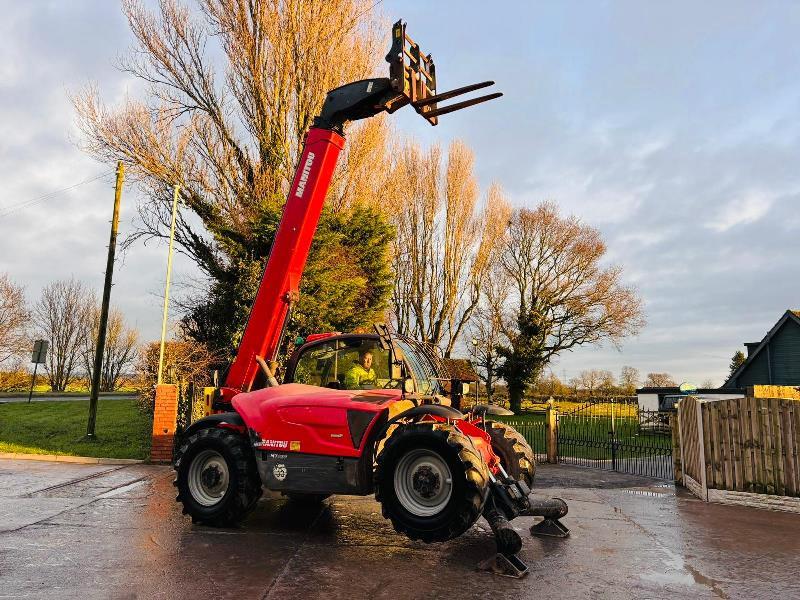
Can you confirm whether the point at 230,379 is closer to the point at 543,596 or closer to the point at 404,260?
the point at 543,596

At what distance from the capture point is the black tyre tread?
24.5 ft

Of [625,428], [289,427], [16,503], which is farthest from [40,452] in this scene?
[625,428]

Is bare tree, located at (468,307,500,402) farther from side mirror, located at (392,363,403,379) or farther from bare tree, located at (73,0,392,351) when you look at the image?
side mirror, located at (392,363,403,379)

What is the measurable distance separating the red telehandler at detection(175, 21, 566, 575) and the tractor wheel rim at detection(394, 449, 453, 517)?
0.01 metres

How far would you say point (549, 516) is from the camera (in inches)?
259

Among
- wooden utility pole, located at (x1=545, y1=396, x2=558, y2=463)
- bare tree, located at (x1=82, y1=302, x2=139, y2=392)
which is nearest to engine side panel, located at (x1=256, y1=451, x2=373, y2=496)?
wooden utility pole, located at (x1=545, y1=396, x2=558, y2=463)

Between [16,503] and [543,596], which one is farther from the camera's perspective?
[16,503]

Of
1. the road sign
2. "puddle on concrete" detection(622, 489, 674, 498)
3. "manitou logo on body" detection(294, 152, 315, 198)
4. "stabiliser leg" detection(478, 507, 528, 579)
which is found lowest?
"puddle on concrete" detection(622, 489, 674, 498)

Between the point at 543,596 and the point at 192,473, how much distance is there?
14.4 ft

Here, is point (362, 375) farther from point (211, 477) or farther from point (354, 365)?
point (211, 477)

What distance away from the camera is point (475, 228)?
34625 mm

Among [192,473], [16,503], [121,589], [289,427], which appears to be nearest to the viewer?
[121,589]

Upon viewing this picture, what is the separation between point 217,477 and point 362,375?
2056 millimetres

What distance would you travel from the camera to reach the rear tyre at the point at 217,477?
6832 millimetres
